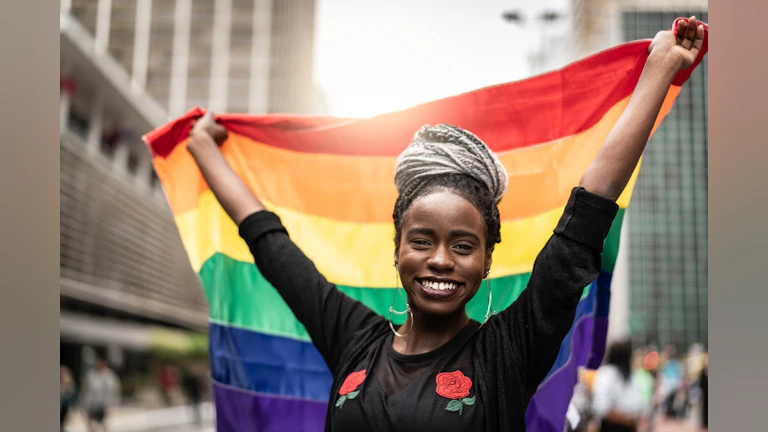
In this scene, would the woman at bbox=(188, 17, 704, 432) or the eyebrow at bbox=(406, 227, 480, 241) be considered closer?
the woman at bbox=(188, 17, 704, 432)

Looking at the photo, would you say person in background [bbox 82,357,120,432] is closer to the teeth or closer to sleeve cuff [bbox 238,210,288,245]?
sleeve cuff [bbox 238,210,288,245]

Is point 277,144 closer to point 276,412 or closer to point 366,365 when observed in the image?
point 276,412

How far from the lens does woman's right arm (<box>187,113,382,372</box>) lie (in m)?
2.55

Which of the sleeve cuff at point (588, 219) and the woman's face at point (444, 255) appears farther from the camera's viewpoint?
the woman's face at point (444, 255)

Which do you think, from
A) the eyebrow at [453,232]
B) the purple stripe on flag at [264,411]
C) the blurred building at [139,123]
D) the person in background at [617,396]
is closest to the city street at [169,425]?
the person in background at [617,396]

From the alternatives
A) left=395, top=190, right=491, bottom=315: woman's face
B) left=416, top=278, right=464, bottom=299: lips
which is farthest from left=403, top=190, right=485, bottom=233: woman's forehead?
left=416, top=278, right=464, bottom=299: lips

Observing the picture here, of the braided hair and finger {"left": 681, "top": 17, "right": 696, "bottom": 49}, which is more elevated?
finger {"left": 681, "top": 17, "right": 696, "bottom": 49}

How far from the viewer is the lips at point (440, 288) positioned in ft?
7.37

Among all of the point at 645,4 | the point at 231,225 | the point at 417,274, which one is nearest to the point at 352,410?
the point at 417,274

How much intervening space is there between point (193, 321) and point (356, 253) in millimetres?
60899

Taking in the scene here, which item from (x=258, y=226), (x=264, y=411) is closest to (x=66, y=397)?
(x=264, y=411)

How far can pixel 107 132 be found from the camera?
120ft

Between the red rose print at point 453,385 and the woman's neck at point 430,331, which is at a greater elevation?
the woman's neck at point 430,331

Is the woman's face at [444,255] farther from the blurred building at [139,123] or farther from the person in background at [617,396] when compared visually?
the blurred building at [139,123]
